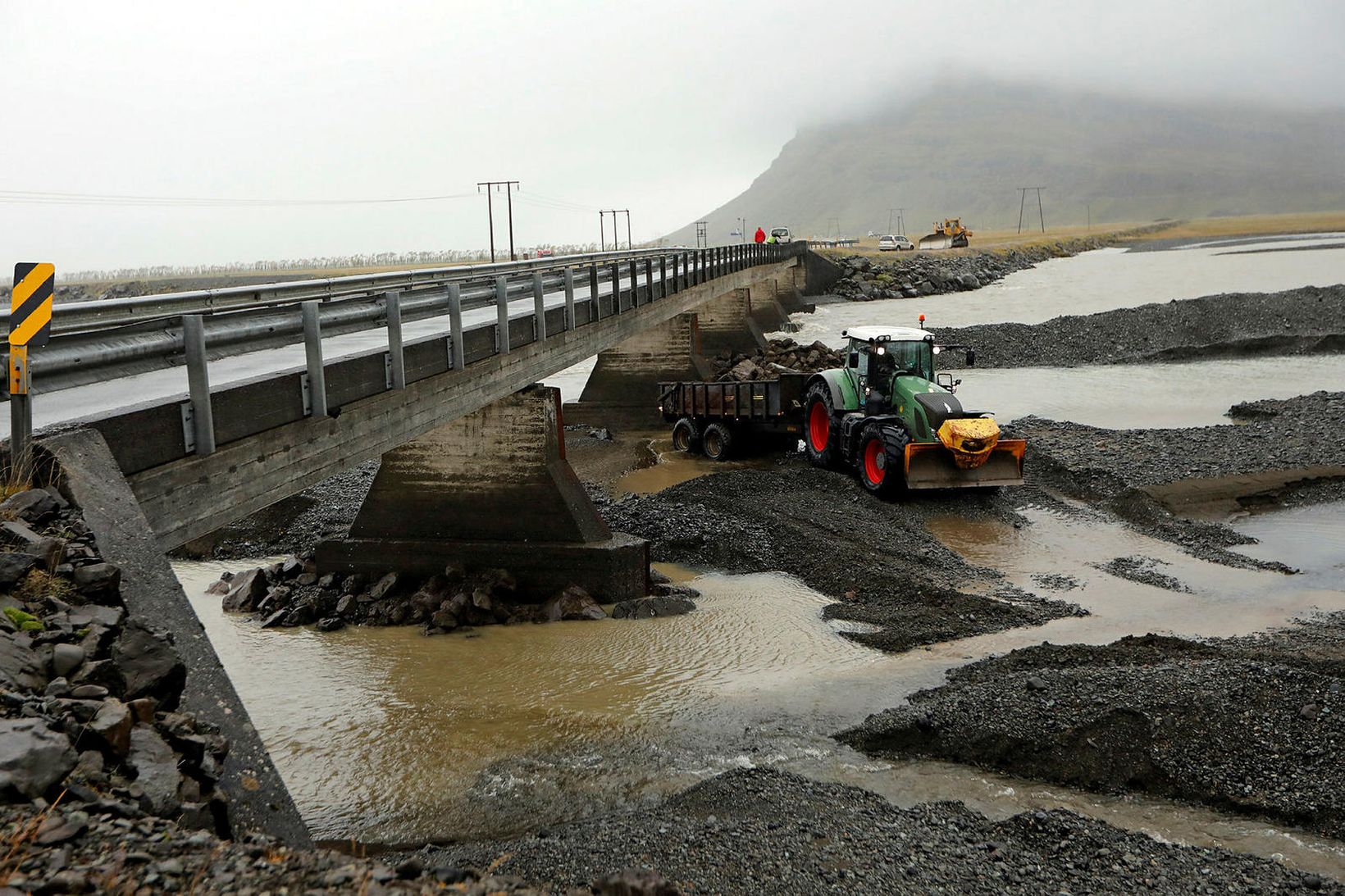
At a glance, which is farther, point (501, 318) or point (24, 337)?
point (501, 318)

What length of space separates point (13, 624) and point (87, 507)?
3.66 ft

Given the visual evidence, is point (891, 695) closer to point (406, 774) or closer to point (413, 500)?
point (406, 774)

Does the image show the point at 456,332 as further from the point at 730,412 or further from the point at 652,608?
the point at 730,412

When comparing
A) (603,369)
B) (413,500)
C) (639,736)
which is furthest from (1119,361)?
(639,736)

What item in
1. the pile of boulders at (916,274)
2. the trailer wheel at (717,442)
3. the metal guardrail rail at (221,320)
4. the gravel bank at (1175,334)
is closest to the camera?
the metal guardrail rail at (221,320)

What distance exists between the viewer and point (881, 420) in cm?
1898

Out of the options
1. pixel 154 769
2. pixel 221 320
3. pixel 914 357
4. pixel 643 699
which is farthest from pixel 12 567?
pixel 914 357

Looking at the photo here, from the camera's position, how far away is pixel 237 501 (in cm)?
785

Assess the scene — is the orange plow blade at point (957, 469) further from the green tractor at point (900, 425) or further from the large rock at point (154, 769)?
the large rock at point (154, 769)

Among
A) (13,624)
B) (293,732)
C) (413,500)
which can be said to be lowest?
(293,732)

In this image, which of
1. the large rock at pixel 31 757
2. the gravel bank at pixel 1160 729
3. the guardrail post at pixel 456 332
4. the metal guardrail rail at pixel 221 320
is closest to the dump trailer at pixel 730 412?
the metal guardrail rail at pixel 221 320

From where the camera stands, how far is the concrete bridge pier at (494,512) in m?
15.0

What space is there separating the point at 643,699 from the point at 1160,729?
16.1 feet

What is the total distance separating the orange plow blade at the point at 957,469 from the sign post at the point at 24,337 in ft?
44.3
